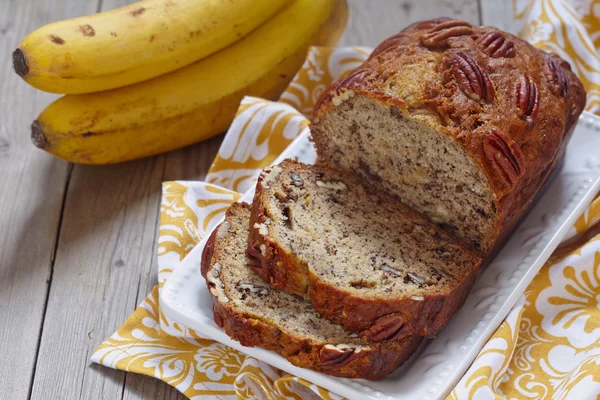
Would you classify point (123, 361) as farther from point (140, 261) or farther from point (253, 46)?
point (253, 46)

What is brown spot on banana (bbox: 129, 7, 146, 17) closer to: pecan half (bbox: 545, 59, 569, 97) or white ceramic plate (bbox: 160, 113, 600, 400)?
white ceramic plate (bbox: 160, 113, 600, 400)

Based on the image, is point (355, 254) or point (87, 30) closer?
point (355, 254)

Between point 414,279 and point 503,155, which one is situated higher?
point 503,155

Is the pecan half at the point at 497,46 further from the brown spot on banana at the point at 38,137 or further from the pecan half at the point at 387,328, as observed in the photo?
the brown spot on banana at the point at 38,137

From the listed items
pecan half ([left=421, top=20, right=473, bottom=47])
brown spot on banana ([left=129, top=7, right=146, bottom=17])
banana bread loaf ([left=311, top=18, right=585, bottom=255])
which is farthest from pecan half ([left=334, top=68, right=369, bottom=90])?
brown spot on banana ([left=129, top=7, right=146, bottom=17])

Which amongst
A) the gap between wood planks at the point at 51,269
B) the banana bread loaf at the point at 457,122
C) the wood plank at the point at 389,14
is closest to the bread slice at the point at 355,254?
the banana bread loaf at the point at 457,122

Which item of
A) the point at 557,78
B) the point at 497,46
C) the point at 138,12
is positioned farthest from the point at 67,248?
the point at 557,78

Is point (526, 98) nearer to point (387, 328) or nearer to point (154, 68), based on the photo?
point (387, 328)

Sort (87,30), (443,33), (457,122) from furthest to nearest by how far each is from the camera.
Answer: (87,30) → (443,33) → (457,122)
